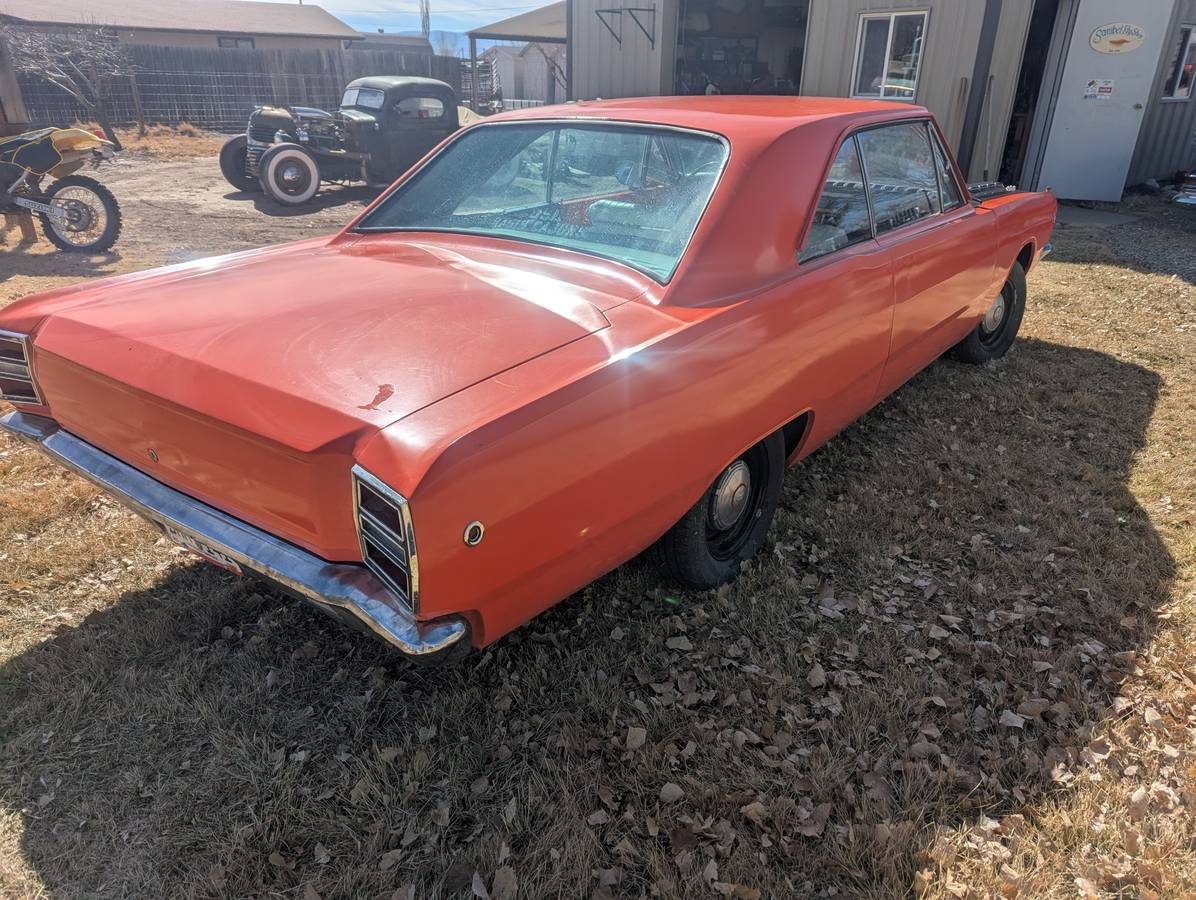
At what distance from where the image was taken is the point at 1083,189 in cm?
1106

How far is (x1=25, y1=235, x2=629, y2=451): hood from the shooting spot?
1.92m

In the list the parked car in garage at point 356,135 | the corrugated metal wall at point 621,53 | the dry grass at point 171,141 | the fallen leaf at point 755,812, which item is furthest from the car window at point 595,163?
the dry grass at point 171,141

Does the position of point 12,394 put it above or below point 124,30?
below

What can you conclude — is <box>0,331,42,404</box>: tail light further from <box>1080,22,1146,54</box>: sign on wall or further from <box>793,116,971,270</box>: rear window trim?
<box>1080,22,1146,54</box>: sign on wall

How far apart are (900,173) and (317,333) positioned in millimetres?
2809

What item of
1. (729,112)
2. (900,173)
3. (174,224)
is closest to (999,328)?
(900,173)

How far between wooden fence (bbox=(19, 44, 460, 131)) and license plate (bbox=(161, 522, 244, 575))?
22.9 metres

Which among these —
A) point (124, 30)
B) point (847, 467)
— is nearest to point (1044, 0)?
point (847, 467)

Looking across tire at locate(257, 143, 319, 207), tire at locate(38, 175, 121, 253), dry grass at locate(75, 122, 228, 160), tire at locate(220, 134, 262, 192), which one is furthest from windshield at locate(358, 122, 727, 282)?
dry grass at locate(75, 122, 228, 160)

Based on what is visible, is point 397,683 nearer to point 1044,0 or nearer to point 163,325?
point 163,325

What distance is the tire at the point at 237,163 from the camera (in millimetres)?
11945

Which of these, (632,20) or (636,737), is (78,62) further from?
(636,737)

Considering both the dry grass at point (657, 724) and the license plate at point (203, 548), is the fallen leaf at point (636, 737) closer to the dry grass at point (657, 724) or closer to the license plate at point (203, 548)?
the dry grass at point (657, 724)

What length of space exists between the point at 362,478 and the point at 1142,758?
2328 millimetres
